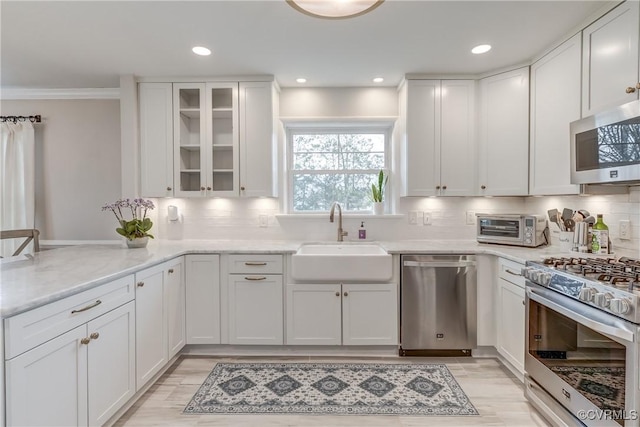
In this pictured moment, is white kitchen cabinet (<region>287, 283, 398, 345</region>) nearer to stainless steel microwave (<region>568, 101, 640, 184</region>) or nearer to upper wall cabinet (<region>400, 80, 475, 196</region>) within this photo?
upper wall cabinet (<region>400, 80, 475, 196</region>)

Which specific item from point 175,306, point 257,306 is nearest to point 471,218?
point 257,306

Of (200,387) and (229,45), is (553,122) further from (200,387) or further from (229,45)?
(200,387)

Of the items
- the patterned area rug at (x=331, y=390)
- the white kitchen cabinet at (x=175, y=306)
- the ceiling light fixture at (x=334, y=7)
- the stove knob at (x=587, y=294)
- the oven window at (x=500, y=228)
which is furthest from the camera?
the oven window at (x=500, y=228)

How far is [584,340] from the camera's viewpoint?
1531 mm

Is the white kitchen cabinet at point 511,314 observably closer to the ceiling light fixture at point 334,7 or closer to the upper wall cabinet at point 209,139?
the ceiling light fixture at point 334,7

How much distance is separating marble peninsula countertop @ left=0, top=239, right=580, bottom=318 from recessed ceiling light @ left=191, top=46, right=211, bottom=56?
1.58 meters

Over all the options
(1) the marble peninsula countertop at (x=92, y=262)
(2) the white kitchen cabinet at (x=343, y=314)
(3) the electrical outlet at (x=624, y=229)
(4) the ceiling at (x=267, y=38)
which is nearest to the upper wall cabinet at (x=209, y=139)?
(4) the ceiling at (x=267, y=38)

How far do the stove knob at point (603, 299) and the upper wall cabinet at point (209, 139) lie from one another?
2.39 metres

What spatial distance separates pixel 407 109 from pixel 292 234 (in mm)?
1662

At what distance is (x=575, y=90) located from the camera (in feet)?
7.10

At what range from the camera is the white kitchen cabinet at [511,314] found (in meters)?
2.20

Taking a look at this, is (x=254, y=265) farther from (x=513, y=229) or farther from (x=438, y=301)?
(x=513, y=229)

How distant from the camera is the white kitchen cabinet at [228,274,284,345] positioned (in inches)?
102

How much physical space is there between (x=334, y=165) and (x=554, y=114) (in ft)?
6.34
